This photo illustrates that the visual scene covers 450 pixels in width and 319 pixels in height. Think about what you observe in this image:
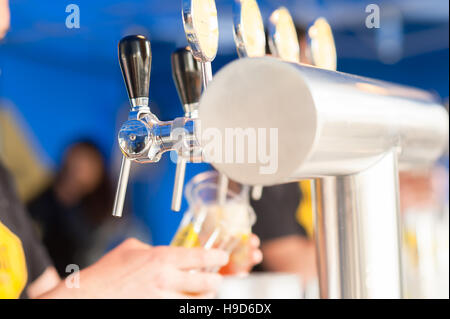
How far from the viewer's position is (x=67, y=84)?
4.48 meters

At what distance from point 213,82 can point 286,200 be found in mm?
1340

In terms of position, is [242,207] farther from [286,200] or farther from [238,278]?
[286,200]

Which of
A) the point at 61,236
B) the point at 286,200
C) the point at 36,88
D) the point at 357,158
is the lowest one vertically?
the point at 357,158

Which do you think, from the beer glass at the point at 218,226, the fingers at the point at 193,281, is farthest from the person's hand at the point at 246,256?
the fingers at the point at 193,281

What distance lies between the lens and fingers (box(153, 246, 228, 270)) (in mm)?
755

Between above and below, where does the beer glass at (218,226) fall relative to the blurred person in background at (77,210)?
below

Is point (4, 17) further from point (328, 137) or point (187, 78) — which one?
point (328, 137)

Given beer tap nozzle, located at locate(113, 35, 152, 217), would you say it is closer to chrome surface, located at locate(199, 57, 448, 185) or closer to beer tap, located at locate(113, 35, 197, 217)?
beer tap, located at locate(113, 35, 197, 217)

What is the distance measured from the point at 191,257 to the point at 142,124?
1.14 feet

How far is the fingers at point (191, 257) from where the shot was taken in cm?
76

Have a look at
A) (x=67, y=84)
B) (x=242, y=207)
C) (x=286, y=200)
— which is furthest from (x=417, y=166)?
(x=67, y=84)

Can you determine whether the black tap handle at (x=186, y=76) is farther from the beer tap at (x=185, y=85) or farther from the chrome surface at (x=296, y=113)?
the chrome surface at (x=296, y=113)

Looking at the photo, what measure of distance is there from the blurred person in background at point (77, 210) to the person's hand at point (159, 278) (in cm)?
243
